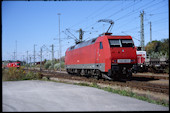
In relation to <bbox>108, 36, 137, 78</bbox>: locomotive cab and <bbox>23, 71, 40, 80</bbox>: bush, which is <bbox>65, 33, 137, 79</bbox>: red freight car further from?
<bbox>23, 71, 40, 80</bbox>: bush

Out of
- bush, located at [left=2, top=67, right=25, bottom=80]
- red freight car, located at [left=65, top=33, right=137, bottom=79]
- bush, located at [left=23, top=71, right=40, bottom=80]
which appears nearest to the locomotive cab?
red freight car, located at [left=65, top=33, right=137, bottom=79]

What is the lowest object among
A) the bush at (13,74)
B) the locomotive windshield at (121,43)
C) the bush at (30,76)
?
the bush at (30,76)

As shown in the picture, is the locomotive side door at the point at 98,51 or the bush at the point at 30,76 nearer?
the bush at the point at 30,76

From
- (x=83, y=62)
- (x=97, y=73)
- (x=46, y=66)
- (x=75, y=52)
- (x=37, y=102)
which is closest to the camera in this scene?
(x=37, y=102)

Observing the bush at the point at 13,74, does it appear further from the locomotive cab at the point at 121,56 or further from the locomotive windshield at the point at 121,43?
the locomotive windshield at the point at 121,43

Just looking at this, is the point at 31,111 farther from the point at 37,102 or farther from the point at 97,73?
the point at 97,73

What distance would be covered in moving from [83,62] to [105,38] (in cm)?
563

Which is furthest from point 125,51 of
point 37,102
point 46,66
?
point 46,66

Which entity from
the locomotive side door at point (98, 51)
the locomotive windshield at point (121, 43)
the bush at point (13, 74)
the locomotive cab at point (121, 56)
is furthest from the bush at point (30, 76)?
the locomotive windshield at point (121, 43)

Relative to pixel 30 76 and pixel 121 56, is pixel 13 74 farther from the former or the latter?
pixel 121 56

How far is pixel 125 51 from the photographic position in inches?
614

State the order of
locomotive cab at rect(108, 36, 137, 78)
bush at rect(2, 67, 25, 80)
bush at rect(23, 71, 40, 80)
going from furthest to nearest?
bush at rect(23, 71, 40, 80) < locomotive cab at rect(108, 36, 137, 78) < bush at rect(2, 67, 25, 80)

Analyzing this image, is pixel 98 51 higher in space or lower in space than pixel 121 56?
higher

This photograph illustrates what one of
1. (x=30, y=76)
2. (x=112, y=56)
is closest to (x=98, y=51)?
(x=112, y=56)
